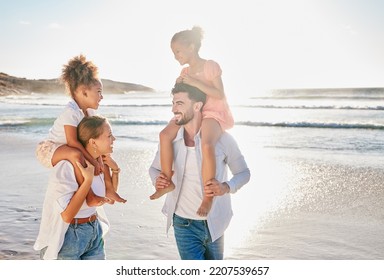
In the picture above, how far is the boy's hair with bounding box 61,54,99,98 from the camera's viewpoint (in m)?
1.79

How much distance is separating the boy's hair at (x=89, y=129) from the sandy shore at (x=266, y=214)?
0.99 metres

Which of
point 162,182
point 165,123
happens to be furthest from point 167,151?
point 165,123

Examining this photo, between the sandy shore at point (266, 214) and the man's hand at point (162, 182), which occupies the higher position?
the man's hand at point (162, 182)

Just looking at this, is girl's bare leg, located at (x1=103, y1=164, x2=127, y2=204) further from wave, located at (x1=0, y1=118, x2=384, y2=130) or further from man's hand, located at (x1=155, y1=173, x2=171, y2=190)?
wave, located at (x1=0, y1=118, x2=384, y2=130)

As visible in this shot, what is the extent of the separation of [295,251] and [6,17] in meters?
2.25

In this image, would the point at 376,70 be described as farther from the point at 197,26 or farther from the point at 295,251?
the point at 197,26

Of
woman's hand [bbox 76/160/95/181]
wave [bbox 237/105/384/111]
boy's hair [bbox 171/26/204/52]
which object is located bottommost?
wave [bbox 237/105/384/111]

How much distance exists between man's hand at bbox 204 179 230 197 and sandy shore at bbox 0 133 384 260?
37.4 inches

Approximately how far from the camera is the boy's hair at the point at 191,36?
1949 mm

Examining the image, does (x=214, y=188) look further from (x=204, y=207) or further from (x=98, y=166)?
(x=98, y=166)

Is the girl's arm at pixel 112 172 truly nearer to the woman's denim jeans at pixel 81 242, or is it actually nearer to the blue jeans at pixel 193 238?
the woman's denim jeans at pixel 81 242

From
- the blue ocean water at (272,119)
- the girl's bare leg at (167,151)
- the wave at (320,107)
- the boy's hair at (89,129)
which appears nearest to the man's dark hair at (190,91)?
the girl's bare leg at (167,151)

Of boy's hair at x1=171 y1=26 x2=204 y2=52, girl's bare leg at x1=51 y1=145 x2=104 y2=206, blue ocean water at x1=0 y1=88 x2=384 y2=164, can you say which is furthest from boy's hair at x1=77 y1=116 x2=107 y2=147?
blue ocean water at x1=0 y1=88 x2=384 y2=164
